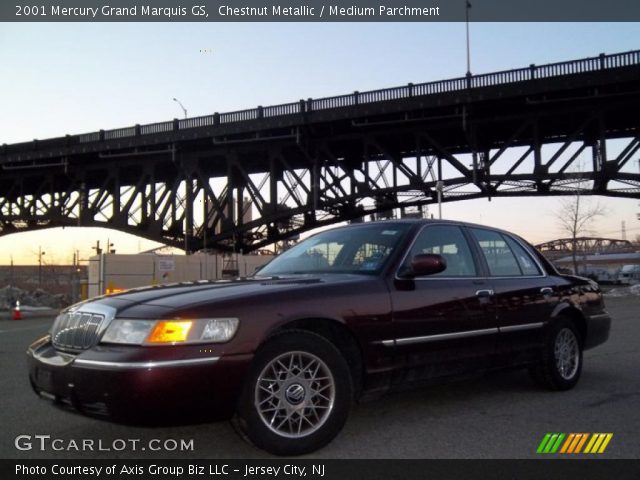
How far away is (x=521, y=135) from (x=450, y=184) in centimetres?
454

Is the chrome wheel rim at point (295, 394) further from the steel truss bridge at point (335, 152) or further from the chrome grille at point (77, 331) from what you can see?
the steel truss bridge at point (335, 152)

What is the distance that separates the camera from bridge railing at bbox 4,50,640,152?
82.7 ft

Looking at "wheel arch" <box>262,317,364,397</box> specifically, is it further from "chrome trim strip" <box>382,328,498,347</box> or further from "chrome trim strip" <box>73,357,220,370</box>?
"chrome trim strip" <box>73,357,220,370</box>

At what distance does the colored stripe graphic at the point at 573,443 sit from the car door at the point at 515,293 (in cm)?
103

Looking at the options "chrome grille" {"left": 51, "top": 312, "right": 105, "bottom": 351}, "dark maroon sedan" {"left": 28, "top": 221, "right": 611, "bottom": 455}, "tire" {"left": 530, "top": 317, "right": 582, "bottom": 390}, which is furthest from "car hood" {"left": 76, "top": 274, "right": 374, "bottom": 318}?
"tire" {"left": 530, "top": 317, "right": 582, "bottom": 390}

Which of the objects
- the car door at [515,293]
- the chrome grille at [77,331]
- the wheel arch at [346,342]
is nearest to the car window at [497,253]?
the car door at [515,293]

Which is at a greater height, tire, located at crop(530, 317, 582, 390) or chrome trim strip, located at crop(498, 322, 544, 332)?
chrome trim strip, located at crop(498, 322, 544, 332)

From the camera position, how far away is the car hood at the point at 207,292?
3862 millimetres

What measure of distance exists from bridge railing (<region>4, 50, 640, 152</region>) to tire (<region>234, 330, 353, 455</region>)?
81.2ft

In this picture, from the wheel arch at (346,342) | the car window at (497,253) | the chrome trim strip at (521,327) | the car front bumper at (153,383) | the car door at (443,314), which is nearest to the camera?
the car front bumper at (153,383)

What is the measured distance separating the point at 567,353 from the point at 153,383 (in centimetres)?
441

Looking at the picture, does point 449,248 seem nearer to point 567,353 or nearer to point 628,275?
point 567,353

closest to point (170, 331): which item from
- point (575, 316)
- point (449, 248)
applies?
point (449, 248)

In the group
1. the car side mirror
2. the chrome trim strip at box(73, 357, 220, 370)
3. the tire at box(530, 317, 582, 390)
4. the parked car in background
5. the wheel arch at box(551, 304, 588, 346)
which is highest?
the car side mirror
